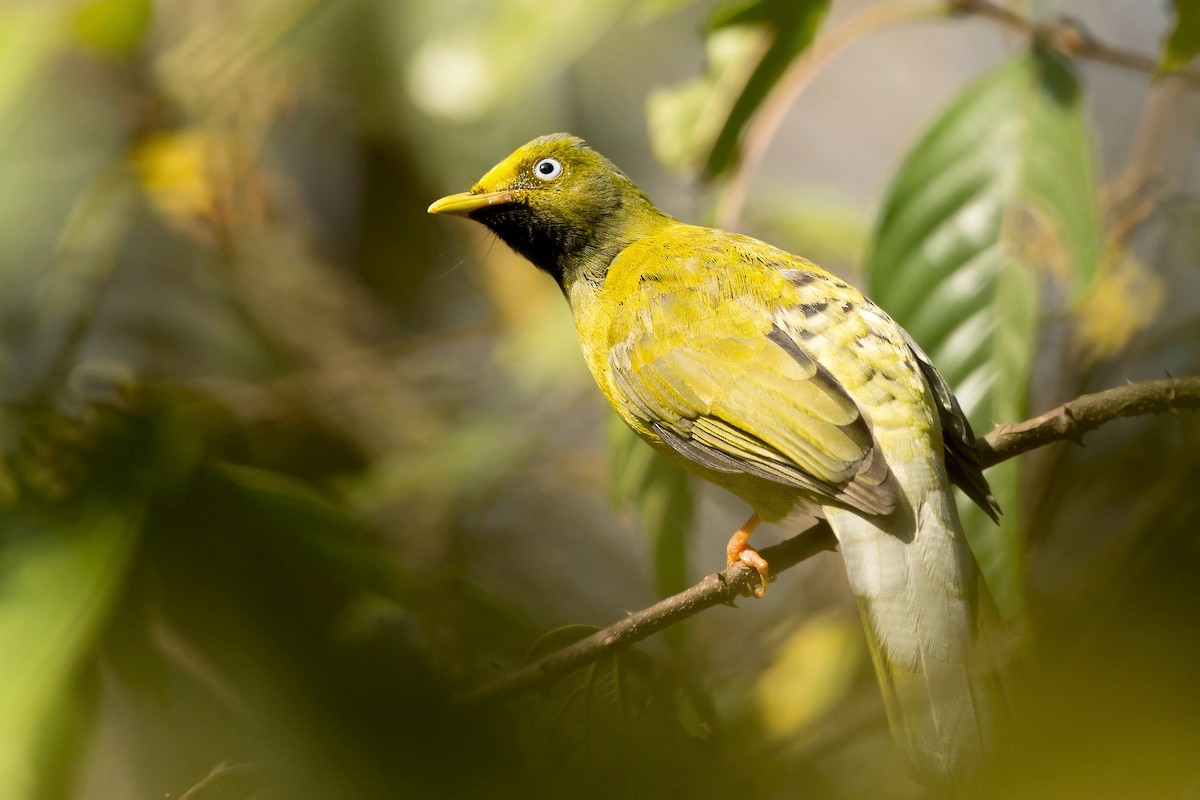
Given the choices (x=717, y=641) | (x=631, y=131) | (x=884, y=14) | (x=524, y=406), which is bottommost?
(x=717, y=641)

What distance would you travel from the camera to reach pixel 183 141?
4.52 metres

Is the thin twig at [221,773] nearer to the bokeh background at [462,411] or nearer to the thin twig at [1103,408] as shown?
the bokeh background at [462,411]

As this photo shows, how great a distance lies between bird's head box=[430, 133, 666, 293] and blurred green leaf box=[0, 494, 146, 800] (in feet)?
3.12

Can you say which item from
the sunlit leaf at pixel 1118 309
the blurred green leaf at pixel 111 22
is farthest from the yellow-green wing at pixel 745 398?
the sunlit leaf at pixel 1118 309

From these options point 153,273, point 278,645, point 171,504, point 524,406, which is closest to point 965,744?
point 278,645

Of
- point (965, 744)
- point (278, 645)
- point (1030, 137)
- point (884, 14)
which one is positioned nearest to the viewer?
point (278, 645)

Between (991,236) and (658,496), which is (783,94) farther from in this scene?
(658,496)

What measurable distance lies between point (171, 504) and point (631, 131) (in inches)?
146

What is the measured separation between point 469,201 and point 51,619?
107 cm

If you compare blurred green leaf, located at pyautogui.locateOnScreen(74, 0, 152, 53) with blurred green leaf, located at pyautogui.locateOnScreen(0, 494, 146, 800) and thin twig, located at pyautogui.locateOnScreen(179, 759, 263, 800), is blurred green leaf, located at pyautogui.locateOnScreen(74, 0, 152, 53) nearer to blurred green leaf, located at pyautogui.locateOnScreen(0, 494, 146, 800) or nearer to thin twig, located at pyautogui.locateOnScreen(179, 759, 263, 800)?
blurred green leaf, located at pyautogui.locateOnScreen(0, 494, 146, 800)

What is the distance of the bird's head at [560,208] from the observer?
2244 millimetres

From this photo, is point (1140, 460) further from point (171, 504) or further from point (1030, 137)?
point (171, 504)

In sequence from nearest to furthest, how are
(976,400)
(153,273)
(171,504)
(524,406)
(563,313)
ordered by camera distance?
(171,504), (976,400), (563,313), (524,406), (153,273)

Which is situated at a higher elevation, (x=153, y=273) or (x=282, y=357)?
(x=153, y=273)
